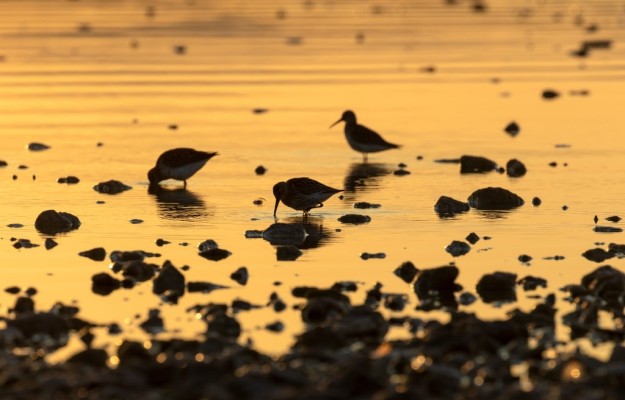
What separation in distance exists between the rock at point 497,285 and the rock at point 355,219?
4586 millimetres

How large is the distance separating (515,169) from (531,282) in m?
9.17

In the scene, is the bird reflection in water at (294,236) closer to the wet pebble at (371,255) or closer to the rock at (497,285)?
the wet pebble at (371,255)

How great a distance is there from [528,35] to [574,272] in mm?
45553

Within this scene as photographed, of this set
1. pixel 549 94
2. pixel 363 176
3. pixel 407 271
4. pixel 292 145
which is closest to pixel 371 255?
pixel 407 271

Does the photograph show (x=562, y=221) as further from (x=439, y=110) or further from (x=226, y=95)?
(x=226, y=95)

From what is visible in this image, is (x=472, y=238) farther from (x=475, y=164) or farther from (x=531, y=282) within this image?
(x=475, y=164)

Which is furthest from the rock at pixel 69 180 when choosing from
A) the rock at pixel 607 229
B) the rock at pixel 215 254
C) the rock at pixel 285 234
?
the rock at pixel 607 229

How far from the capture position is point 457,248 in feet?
60.1

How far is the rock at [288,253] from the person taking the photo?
18109 millimetres

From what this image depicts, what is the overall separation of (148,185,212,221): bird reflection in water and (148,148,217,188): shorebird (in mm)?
207

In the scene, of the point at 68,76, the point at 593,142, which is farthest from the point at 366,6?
the point at 593,142

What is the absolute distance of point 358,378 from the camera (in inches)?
454

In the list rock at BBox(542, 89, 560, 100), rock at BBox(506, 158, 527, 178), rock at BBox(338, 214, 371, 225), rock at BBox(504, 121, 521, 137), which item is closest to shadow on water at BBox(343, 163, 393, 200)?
rock at BBox(506, 158, 527, 178)

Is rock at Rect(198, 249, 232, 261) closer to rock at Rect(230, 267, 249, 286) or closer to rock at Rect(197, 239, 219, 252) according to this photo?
rock at Rect(197, 239, 219, 252)
